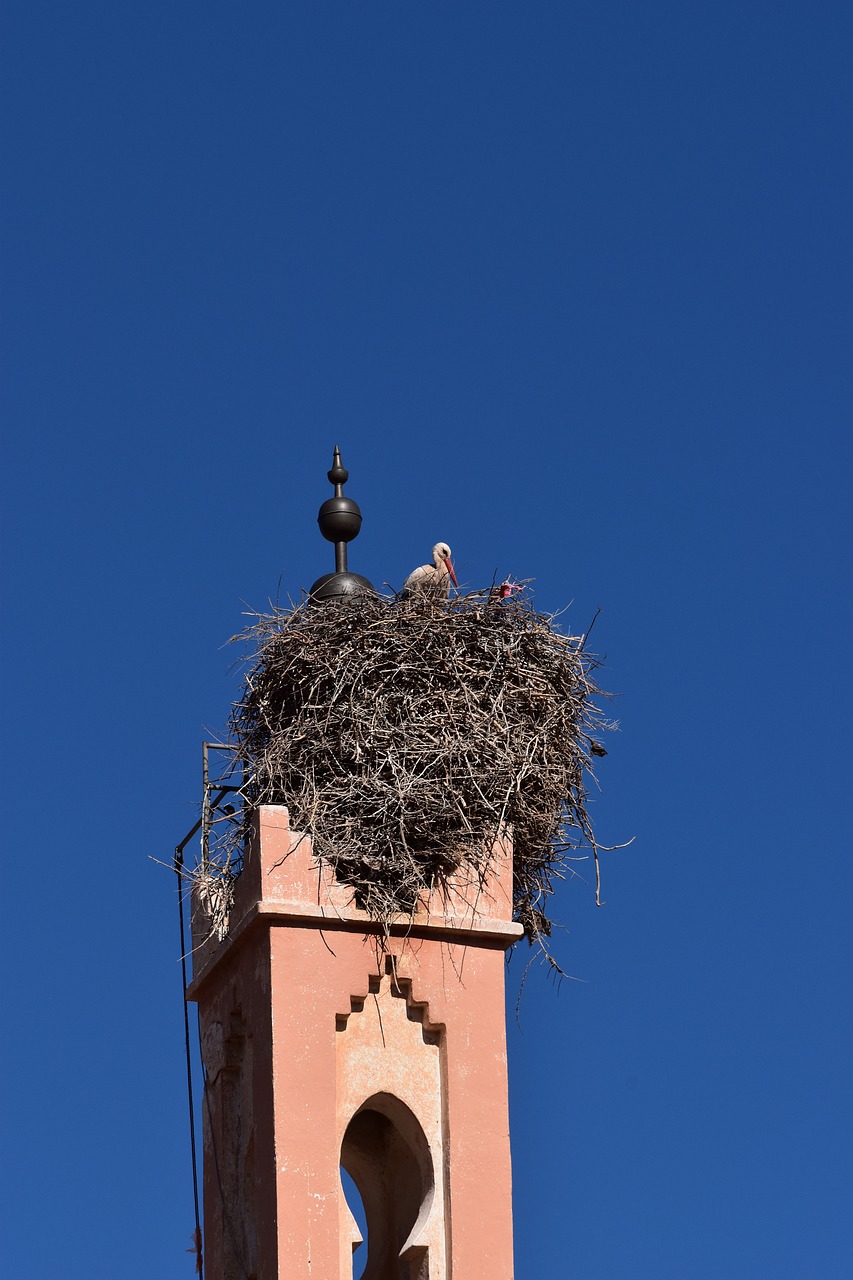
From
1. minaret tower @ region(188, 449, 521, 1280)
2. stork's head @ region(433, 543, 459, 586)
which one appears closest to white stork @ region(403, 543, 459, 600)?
stork's head @ region(433, 543, 459, 586)

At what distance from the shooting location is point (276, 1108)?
13.9 m

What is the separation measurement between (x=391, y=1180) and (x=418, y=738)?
2.43m

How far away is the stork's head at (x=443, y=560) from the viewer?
55.3 feet

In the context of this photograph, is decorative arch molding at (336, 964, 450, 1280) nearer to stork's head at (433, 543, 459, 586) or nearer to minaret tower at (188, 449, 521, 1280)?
minaret tower at (188, 449, 521, 1280)

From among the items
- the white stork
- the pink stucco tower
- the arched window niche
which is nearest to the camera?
the pink stucco tower

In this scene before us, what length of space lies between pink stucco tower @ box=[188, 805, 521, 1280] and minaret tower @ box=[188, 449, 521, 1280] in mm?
10

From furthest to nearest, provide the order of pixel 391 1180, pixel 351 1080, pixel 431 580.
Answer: pixel 431 580, pixel 391 1180, pixel 351 1080

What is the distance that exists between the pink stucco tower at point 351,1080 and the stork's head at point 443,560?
2.49 meters

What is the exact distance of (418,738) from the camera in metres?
14.7

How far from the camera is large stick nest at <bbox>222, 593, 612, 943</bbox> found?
14.7m

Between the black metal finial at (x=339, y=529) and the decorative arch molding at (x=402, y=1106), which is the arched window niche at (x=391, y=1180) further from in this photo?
the black metal finial at (x=339, y=529)

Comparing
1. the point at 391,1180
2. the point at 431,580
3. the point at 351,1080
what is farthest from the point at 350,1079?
the point at 431,580

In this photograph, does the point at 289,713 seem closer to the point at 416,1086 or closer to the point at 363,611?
the point at 363,611

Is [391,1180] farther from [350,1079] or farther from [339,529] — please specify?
[339,529]
